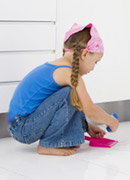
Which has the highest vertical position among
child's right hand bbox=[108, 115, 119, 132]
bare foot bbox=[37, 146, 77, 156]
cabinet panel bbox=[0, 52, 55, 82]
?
cabinet panel bbox=[0, 52, 55, 82]

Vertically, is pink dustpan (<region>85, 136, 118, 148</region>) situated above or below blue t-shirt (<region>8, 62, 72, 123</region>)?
below

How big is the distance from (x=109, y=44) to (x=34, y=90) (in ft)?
2.26

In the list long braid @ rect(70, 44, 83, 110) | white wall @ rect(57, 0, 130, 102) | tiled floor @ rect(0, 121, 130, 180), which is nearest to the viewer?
tiled floor @ rect(0, 121, 130, 180)

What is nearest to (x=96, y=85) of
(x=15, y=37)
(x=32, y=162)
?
(x=15, y=37)

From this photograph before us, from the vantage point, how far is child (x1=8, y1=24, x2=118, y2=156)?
182cm

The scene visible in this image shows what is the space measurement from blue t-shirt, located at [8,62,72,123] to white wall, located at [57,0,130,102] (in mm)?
454

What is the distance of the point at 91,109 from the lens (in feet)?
6.04

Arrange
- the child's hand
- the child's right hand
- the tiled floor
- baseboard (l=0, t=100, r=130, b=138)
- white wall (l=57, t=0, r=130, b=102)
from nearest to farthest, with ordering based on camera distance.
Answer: the tiled floor, the child's right hand, the child's hand, white wall (l=57, t=0, r=130, b=102), baseboard (l=0, t=100, r=130, b=138)

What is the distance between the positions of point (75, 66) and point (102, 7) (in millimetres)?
644

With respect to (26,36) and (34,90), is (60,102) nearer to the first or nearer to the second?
(34,90)

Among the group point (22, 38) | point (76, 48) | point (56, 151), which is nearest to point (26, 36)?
point (22, 38)

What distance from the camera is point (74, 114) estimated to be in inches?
74.2

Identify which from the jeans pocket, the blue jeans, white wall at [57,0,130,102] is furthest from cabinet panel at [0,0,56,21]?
the jeans pocket

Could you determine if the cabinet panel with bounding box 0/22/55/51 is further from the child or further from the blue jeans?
the blue jeans
